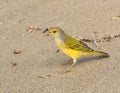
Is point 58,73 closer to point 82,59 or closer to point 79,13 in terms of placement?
point 82,59

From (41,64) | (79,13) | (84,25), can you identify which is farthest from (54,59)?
(79,13)

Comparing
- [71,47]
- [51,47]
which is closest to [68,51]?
[71,47]

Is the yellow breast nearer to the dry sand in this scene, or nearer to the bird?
the bird

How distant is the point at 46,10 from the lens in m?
10.4

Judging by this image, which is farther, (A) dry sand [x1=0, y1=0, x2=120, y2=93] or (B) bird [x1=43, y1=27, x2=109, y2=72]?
(B) bird [x1=43, y1=27, x2=109, y2=72]

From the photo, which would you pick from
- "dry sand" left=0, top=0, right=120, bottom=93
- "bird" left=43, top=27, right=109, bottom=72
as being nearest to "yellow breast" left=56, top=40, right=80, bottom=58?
"bird" left=43, top=27, right=109, bottom=72

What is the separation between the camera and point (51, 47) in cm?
837

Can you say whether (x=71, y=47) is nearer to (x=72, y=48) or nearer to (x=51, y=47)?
(x=72, y=48)

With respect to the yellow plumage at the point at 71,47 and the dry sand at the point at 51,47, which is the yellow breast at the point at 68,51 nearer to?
the yellow plumage at the point at 71,47

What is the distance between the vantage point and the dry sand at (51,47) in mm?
6750

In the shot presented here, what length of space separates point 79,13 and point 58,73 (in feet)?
9.68

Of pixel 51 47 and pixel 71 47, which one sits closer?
pixel 71 47

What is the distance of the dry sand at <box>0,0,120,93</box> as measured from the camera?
6.75 meters

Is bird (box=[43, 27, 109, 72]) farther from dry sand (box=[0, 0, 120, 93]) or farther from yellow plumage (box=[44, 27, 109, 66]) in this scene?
dry sand (box=[0, 0, 120, 93])
